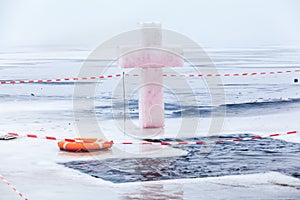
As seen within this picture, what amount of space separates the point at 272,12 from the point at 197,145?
297ft

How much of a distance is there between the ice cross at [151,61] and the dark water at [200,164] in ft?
7.95

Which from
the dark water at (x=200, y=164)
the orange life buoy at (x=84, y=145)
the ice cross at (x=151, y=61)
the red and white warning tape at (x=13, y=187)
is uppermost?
the ice cross at (x=151, y=61)

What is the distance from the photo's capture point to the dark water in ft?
34.4

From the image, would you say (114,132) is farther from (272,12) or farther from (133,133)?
(272,12)

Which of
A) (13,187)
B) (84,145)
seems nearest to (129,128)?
(84,145)

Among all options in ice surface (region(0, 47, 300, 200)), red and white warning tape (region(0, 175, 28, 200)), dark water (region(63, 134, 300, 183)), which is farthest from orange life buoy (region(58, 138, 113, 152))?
red and white warning tape (region(0, 175, 28, 200))

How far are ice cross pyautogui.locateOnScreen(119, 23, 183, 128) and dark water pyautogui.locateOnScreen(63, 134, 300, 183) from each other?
2.42 metres

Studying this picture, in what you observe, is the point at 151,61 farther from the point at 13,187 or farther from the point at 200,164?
the point at 13,187

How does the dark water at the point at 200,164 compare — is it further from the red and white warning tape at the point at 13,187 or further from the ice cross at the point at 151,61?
the ice cross at the point at 151,61

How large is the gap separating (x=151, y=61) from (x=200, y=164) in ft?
12.2

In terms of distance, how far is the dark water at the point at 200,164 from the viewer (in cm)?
1049

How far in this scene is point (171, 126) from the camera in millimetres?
15602

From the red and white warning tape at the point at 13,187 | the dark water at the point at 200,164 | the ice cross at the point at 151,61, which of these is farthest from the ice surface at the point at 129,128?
the ice cross at the point at 151,61

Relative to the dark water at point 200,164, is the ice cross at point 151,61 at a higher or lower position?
higher
